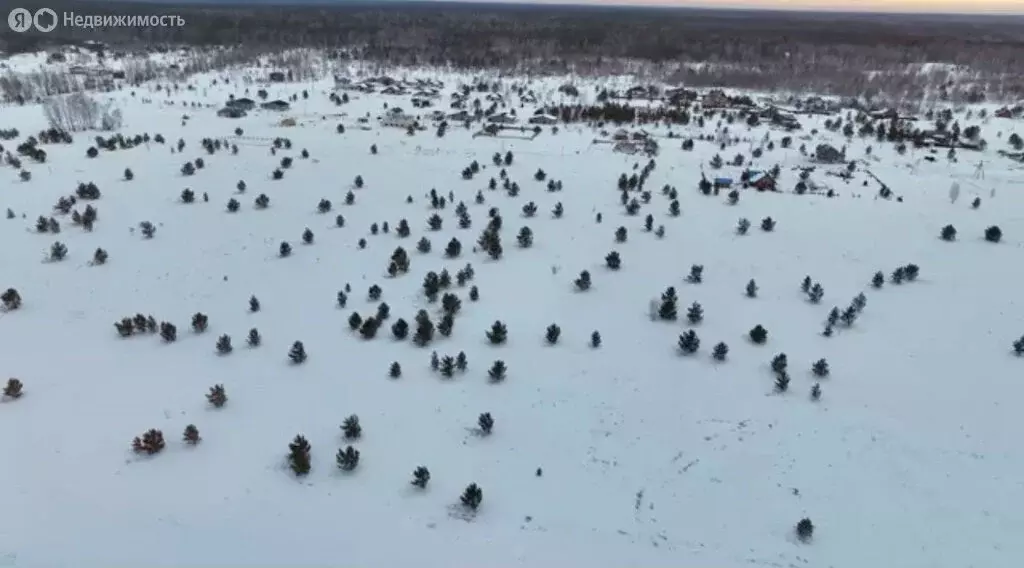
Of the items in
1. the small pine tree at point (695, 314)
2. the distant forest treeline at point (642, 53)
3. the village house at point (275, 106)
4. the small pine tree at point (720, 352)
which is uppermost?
the distant forest treeline at point (642, 53)

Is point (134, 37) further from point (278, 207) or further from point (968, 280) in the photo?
point (968, 280)

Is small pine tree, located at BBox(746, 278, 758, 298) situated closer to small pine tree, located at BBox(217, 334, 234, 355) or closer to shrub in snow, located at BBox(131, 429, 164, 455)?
small pine tree, located at BBox(217, 334, 234, 355)

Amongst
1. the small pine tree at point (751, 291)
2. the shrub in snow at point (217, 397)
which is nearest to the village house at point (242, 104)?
the shrub in snow at point (217, 397)

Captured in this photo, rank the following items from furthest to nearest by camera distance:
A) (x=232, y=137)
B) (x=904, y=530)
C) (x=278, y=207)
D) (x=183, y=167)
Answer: (x=232, y=137), (x=183, y=167), (x=278, y=207), (x=904, y=530)

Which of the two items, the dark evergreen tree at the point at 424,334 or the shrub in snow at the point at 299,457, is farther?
the dark evergreen tree at the point at 424,334

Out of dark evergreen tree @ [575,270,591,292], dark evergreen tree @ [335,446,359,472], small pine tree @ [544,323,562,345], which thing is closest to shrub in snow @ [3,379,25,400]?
dark evergreen tree @ [335,446,359,472]

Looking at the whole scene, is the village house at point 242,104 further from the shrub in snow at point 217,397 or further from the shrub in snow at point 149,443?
the shrub in snow at point 149,443

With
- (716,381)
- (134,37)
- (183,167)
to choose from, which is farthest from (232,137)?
(134,37)

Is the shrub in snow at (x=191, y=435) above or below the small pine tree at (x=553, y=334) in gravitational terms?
below

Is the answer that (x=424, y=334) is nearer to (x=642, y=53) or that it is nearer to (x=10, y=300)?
(x=10, y=300)
